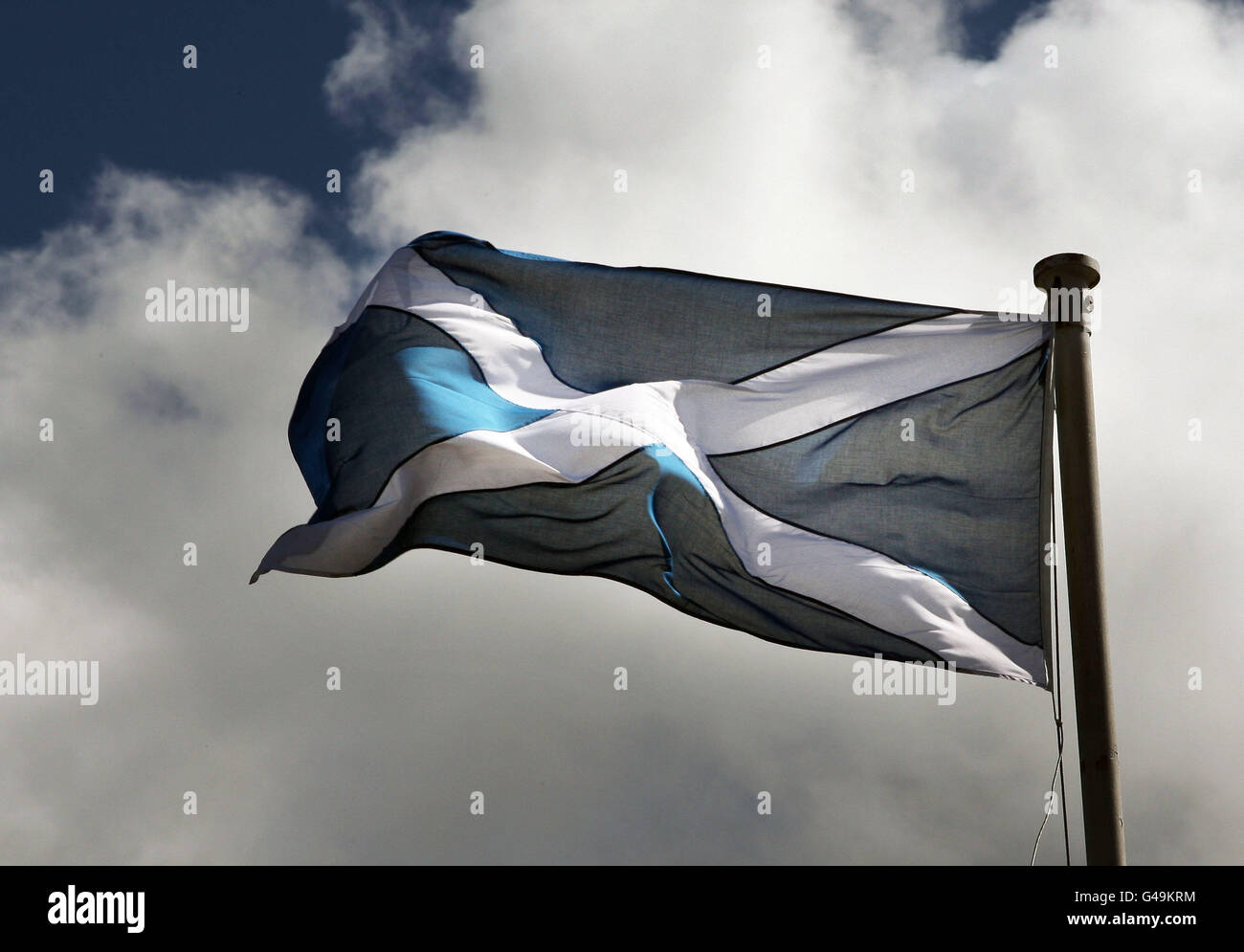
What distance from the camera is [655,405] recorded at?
13727 millimetres

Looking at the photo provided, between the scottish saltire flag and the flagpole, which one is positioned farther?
the scottish saltire flag

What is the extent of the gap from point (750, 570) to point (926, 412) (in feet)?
6.34

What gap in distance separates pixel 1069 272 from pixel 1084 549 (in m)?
2.17

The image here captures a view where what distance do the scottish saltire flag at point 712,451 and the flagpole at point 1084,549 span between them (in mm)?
586

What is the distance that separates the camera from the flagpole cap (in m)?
12.5

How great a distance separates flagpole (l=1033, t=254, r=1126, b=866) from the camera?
10.9 m

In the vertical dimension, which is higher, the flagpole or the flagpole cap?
the flagpole cap

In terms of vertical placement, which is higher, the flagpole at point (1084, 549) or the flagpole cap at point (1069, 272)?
the flagpole cap at point (1069, 272)

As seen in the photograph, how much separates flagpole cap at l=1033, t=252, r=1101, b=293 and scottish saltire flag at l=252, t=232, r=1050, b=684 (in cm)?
50

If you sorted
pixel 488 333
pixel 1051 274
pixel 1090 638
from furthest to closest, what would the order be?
pixel 488 333 < pixel 1051 274 < pixel 1090 638

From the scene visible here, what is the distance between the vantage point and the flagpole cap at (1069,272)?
494 inches

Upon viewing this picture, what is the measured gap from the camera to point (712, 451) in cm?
1368
